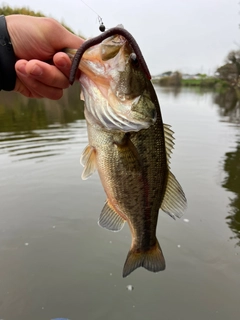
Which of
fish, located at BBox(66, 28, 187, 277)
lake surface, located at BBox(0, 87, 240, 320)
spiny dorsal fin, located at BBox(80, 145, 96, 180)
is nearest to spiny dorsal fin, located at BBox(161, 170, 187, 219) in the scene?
fish, located at BBox(66, 28, 187, 277)

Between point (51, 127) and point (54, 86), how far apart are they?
1186 centimetres

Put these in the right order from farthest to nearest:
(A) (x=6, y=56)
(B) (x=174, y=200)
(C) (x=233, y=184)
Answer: (C) (x=233, y=184)
(B) (x=174, y=200)
(A) (x=6, y=56)

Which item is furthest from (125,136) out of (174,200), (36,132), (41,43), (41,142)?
(36,132)

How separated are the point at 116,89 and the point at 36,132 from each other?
433 inches

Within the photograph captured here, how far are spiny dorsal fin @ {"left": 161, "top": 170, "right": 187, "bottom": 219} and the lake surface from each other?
76.5 inches

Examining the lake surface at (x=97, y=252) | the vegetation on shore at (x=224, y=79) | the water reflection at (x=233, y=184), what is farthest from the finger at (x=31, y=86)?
the vegetation on shore at (x=224, y=79)

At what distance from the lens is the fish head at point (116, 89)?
1.59m

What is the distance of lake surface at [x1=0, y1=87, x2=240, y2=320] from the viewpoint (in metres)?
3.51

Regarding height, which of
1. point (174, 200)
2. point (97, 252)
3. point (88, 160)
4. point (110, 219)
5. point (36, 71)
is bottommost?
point (97, 252)

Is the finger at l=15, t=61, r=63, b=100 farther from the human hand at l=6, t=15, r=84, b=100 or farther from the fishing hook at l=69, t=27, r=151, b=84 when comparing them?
the fishing hook at l=69, t=27, r=151, b=84

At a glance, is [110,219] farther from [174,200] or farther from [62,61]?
[62,61]

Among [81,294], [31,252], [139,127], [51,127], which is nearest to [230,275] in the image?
[81,294]

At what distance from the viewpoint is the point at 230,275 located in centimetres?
401

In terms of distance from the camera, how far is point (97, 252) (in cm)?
442
